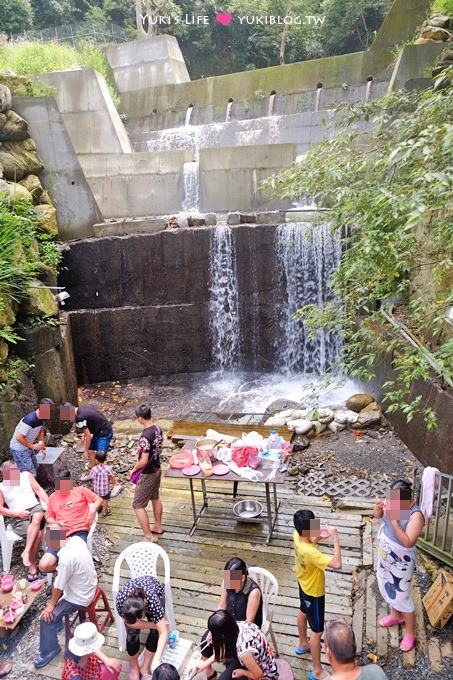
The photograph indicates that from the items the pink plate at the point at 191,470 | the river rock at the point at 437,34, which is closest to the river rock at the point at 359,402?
the pink plate at the point at 191,470

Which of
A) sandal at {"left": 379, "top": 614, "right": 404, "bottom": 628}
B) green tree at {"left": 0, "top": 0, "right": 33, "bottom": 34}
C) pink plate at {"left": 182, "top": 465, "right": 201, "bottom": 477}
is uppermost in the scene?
green tree at {"left": 0, "top": 0, "right": 33, "bottom": 34}

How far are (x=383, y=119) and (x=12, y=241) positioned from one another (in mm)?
6136

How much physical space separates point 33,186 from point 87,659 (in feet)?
33.9

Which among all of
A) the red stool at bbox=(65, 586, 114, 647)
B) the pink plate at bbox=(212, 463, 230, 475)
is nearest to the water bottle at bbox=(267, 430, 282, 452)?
the pink plate at bbox=(212, 463, 230, 475)

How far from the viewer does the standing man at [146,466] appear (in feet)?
16.2

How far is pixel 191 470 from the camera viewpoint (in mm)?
5281

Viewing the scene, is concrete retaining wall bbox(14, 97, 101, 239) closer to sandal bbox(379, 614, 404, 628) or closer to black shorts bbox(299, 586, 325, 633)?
black shorts bbox(299, 586, 325, 633)

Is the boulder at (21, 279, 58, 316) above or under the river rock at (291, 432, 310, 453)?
above

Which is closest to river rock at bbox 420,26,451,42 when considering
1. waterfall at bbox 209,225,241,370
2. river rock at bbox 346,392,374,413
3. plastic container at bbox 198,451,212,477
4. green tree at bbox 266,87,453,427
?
waterfall at bbox 209,225,241,370

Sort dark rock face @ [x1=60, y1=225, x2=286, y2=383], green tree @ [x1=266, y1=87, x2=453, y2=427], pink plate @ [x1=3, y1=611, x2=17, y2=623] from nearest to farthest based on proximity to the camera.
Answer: green tree @ [x1=266, y1=87, x2=453, y2=427], pink plate @ [x1=3, y1=611, x2=17, y2=623], dark rock face @ [x1=60, y1=225, x2=286, y2=383]

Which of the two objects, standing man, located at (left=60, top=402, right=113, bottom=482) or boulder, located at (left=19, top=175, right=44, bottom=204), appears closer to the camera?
standing man, located at (left=60, top=402, right=113, bottom=482)

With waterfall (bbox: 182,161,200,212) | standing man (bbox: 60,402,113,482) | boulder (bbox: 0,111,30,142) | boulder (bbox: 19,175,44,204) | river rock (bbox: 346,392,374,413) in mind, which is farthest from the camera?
waterfall (bbox: 182,161,200,212)

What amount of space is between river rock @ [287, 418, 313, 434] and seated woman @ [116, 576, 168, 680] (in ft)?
15.0

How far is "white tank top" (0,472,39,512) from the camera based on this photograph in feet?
16.7
